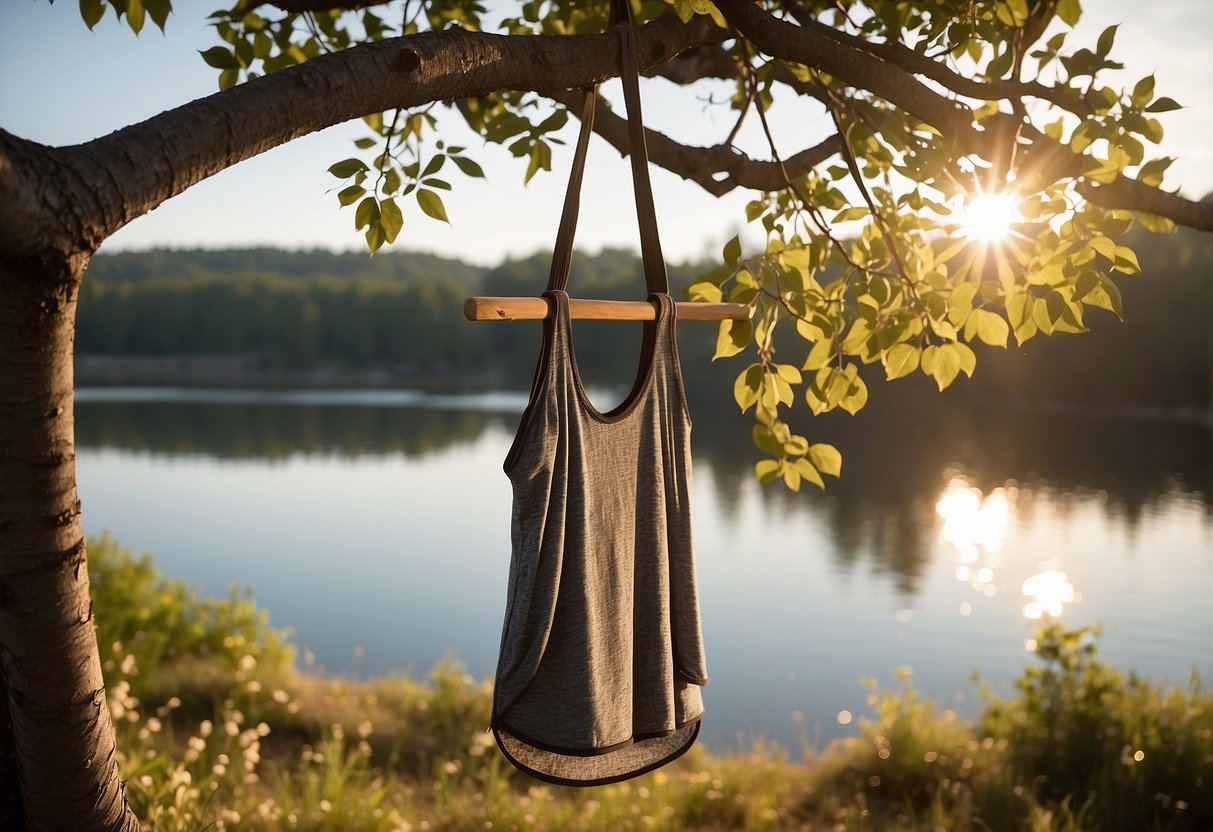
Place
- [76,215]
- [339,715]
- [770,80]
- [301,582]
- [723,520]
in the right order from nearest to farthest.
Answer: [76,215], [770,80], [339,715], [301,582], [723,520]

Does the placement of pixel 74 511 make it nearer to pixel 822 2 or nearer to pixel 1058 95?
pixel 1058 95

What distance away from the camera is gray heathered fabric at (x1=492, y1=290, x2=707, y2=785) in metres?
1.50

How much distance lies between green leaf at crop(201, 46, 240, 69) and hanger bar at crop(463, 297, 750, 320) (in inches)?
55.5

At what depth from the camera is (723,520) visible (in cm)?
2156

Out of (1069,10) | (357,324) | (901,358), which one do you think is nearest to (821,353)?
(901,358)

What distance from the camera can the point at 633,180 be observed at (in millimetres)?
1713

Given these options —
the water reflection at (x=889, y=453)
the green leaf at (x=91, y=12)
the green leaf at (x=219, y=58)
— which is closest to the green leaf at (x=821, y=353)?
the green leaf at (x=219, y=58)

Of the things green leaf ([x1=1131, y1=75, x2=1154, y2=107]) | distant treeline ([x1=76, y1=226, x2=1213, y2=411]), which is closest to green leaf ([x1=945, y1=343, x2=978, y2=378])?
green leaf ([x1=1131, y1=75, x2=1154, y2=107])

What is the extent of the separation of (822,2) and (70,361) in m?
2.75

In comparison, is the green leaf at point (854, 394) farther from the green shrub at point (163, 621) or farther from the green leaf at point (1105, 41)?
the green shrub at point (163, 621)

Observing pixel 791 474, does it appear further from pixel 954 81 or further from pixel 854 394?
pixel 954 81

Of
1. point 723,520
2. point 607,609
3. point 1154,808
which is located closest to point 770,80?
point 607,609

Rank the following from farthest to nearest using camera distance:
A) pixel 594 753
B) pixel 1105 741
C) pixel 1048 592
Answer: pixel 1048 592 → pixel 1105 741 → pixel 594 753

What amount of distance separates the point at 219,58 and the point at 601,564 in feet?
5.58
